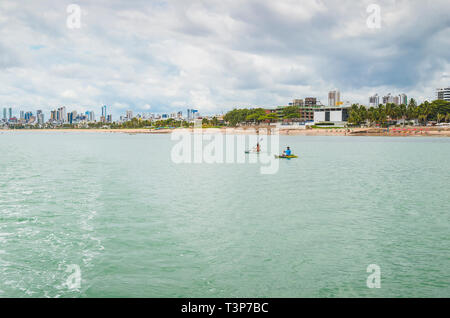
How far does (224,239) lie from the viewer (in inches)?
705

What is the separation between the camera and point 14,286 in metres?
12.7

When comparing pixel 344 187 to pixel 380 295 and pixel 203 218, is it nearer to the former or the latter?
pixel 203 218

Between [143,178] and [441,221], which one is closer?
[441,221]

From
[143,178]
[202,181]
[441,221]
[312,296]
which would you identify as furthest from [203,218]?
[143,178]

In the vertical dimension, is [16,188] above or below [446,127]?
below

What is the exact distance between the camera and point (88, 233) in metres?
19.0

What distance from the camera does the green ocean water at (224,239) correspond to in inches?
504

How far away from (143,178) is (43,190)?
10.7 meters

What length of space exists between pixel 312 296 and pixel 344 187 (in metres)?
23.5

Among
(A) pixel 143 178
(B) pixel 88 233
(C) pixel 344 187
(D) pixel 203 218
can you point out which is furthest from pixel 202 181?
(B) pixel 88 233

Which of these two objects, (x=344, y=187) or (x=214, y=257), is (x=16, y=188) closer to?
(x=214, y=257)

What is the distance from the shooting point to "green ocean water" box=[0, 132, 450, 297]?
42.0 feet

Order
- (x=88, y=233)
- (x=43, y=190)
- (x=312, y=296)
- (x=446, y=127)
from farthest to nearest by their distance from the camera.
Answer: (x=446, y=127) < (x=43, y=190) < (x=88, y=233) < (x=312, y=296)

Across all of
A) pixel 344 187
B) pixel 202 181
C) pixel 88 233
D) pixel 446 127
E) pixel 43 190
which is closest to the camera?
pixel 88 233
